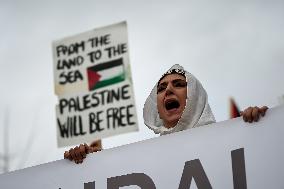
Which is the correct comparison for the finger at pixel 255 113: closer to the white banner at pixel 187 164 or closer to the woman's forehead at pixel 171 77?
the white banner at pixel 187 164

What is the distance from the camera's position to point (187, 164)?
9.08 feet

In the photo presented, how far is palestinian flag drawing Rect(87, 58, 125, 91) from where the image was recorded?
7.93 m

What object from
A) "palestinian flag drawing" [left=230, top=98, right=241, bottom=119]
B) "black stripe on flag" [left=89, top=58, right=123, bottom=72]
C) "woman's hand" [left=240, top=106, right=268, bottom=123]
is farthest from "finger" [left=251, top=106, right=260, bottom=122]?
"palestinian flag drawing" [left=230, top=98, right=241, bottom=119]

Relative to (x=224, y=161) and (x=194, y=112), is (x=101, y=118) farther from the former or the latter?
(x=224, y=161)

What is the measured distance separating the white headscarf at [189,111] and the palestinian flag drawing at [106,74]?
417 cm

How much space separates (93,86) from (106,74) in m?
0.29

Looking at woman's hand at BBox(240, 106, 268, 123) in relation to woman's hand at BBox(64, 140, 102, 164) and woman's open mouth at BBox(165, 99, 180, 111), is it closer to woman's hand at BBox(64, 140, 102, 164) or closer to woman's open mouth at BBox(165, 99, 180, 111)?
woman's open mouth at BBox(165, 99, 180, 111)

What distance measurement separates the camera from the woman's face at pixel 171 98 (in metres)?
3.42

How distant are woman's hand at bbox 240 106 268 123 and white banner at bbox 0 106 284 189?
0.03 metres

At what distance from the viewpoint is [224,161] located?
2660 millimetres

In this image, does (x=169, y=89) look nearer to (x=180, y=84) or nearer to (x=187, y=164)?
(x=180, y=84)

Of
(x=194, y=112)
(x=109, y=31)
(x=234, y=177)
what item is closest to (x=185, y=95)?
(x=194, y=112)

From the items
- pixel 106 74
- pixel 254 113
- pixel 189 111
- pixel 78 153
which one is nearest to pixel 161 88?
pixel 189 111

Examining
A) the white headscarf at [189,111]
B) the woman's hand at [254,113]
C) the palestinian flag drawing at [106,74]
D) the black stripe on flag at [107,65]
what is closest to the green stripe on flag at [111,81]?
the palestinian flag drawing at [106,74]
